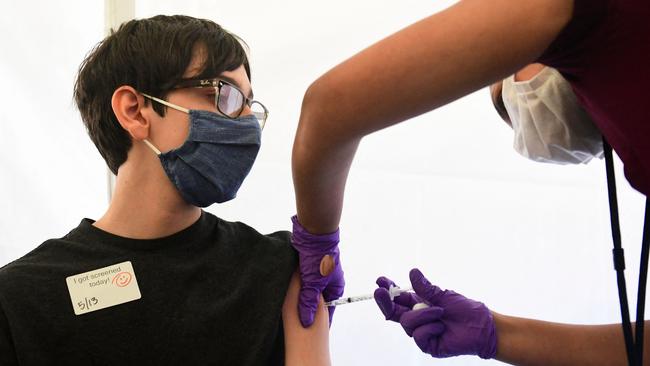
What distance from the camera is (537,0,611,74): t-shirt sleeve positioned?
2.24ft

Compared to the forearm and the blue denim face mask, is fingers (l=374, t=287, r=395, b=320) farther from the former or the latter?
the blue denim face mask

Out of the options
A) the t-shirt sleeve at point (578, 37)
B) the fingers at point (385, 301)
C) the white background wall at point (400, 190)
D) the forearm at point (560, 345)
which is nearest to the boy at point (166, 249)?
the fingers at point (385, 301)

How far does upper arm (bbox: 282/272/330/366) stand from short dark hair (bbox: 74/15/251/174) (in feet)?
1.81

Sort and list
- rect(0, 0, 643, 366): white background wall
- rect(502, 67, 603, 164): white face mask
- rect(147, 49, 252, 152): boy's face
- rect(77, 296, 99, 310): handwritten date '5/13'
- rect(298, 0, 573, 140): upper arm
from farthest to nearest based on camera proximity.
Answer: rect(0, 0, 643, 366): white background wall → rect(147, 49, 252, 152): boy's face → rect(77, 296, 99, 310): handwritten date '5/13' → rect(502, 67, 603, 164): white face mask → rect(298, 0, 573, 140): upper arm

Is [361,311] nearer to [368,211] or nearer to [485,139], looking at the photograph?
[368,211]

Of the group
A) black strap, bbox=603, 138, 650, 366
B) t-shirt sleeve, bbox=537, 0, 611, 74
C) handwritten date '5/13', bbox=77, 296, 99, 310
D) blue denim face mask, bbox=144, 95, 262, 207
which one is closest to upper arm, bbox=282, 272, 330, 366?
blue denim face mask, bbox=144, 95, 262, 207

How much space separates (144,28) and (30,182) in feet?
2.52

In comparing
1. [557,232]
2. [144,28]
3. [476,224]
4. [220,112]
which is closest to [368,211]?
[476,224]

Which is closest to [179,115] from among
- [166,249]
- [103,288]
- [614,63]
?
[166,249]

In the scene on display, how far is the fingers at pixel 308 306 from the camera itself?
122 centimetres

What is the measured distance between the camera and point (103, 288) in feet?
3.73

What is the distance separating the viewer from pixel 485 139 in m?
1.88

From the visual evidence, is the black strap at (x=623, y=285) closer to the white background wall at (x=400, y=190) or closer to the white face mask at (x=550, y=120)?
the white face mask at (x=550, y=120)

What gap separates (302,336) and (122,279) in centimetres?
42
